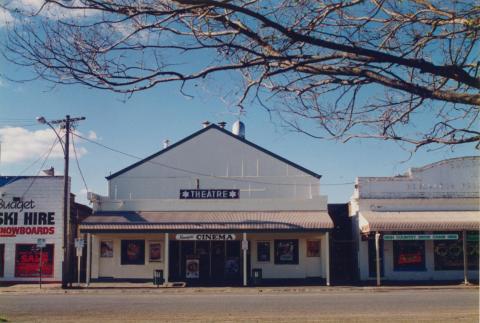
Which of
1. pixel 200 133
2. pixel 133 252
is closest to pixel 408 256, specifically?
pixel 200 133

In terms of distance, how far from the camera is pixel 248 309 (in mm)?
16516

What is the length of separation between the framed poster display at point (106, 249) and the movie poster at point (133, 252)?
0.67 metres

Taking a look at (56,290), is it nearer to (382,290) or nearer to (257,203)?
(257,203)

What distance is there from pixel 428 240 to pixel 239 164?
1052cm

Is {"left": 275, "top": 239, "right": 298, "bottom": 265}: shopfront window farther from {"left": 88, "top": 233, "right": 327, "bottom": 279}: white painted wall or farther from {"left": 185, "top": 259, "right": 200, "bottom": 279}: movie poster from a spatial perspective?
{"left": 185, "top": 259, "right": 200, "bottom": 279}: movie poster

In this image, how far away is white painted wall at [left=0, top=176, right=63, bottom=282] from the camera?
31281 millimetres

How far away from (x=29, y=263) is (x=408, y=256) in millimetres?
19552

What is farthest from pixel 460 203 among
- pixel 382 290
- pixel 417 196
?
pixel 382 290

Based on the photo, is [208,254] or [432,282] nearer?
[432,282]

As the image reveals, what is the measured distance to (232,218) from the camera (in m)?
29.9

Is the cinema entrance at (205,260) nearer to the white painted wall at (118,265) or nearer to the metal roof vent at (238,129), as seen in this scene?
the white painted wall at (118,265)

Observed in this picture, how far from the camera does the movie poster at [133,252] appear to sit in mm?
31111

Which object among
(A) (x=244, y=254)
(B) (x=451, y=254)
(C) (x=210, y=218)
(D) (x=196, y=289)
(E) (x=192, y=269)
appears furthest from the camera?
(E) (x=192, y=269)

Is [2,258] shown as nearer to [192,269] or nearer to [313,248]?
[192,269]
